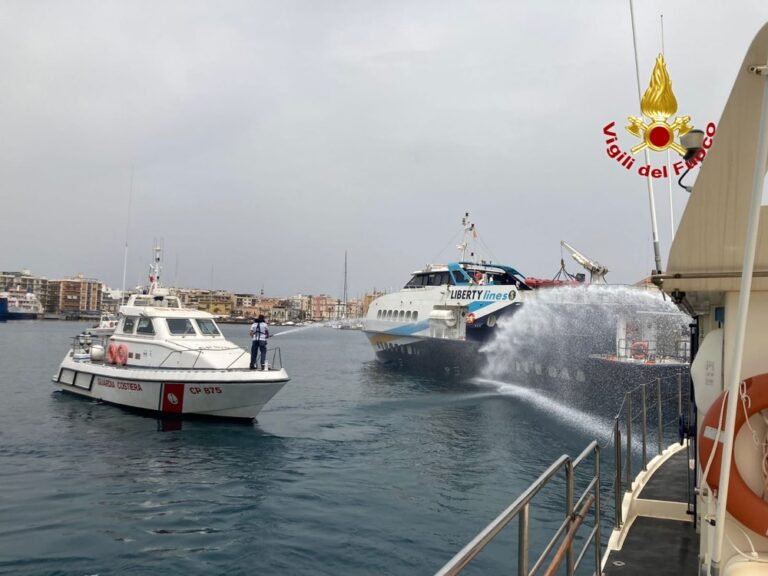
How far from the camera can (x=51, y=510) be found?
35.7ft

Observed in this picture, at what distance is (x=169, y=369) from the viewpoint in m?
19.8

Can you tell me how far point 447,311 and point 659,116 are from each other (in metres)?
29.5

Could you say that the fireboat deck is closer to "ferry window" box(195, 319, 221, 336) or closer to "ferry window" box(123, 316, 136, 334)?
"ferry window" box(195, 319, 221, 336)

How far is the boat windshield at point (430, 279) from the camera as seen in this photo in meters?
39.1

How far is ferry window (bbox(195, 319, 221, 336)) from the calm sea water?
400 cm

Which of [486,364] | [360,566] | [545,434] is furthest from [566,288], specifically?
[360,566]

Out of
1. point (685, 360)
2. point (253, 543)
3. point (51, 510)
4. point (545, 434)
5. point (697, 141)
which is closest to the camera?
point (697, 141)

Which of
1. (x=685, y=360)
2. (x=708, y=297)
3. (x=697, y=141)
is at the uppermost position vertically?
(x=697, y=141)

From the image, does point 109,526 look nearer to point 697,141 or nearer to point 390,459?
point 390,459

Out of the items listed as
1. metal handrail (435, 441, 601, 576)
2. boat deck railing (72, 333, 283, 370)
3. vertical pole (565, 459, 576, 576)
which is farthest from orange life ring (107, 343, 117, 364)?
vertical pole (565, 459, 576, 576)

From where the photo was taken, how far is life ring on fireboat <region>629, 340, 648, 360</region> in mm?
26484

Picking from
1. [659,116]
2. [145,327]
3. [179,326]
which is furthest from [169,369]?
[659,116]

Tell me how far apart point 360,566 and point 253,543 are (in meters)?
2.06

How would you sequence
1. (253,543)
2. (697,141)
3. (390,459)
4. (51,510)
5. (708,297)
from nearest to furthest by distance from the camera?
(708,297)
(697,141)
(253,543)
(51,510)
(390,459)
